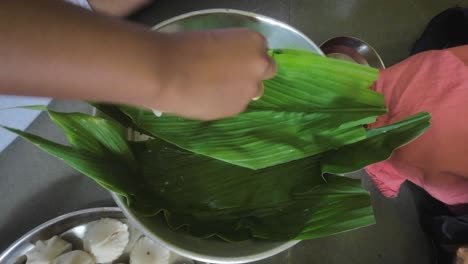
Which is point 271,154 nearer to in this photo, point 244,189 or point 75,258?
point 244,189

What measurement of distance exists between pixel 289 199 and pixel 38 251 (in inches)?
16.2

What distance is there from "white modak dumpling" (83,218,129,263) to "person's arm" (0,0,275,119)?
0.41m

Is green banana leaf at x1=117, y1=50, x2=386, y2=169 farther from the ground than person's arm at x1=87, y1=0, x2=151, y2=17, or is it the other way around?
person's arm at x1=87, y1=0, x2=151, y2=17

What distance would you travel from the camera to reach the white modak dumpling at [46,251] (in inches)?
25.1

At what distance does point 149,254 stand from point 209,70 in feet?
1.47

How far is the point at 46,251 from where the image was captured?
2.10 feet

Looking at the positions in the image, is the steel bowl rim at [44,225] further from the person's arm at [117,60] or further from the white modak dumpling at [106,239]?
the person's arm at [117,60]

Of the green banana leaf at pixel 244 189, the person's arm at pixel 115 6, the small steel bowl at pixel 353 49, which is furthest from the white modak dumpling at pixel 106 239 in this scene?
the small steel bowl at pixel 353 49

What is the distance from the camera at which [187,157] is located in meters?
0.51

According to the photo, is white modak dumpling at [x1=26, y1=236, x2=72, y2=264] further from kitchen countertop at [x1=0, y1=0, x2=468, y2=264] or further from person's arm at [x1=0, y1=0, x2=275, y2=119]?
person's arm at [x1=0, y1=0, x2=275, y2=119]

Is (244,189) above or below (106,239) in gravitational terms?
above

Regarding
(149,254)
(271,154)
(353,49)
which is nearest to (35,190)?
(149,254)

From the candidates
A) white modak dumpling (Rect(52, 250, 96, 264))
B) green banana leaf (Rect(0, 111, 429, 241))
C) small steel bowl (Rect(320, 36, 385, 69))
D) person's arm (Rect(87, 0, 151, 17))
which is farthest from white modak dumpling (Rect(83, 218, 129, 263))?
small steel bowl (Rect(320, 36, 385, 69))

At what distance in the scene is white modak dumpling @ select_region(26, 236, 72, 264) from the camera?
0.64m
